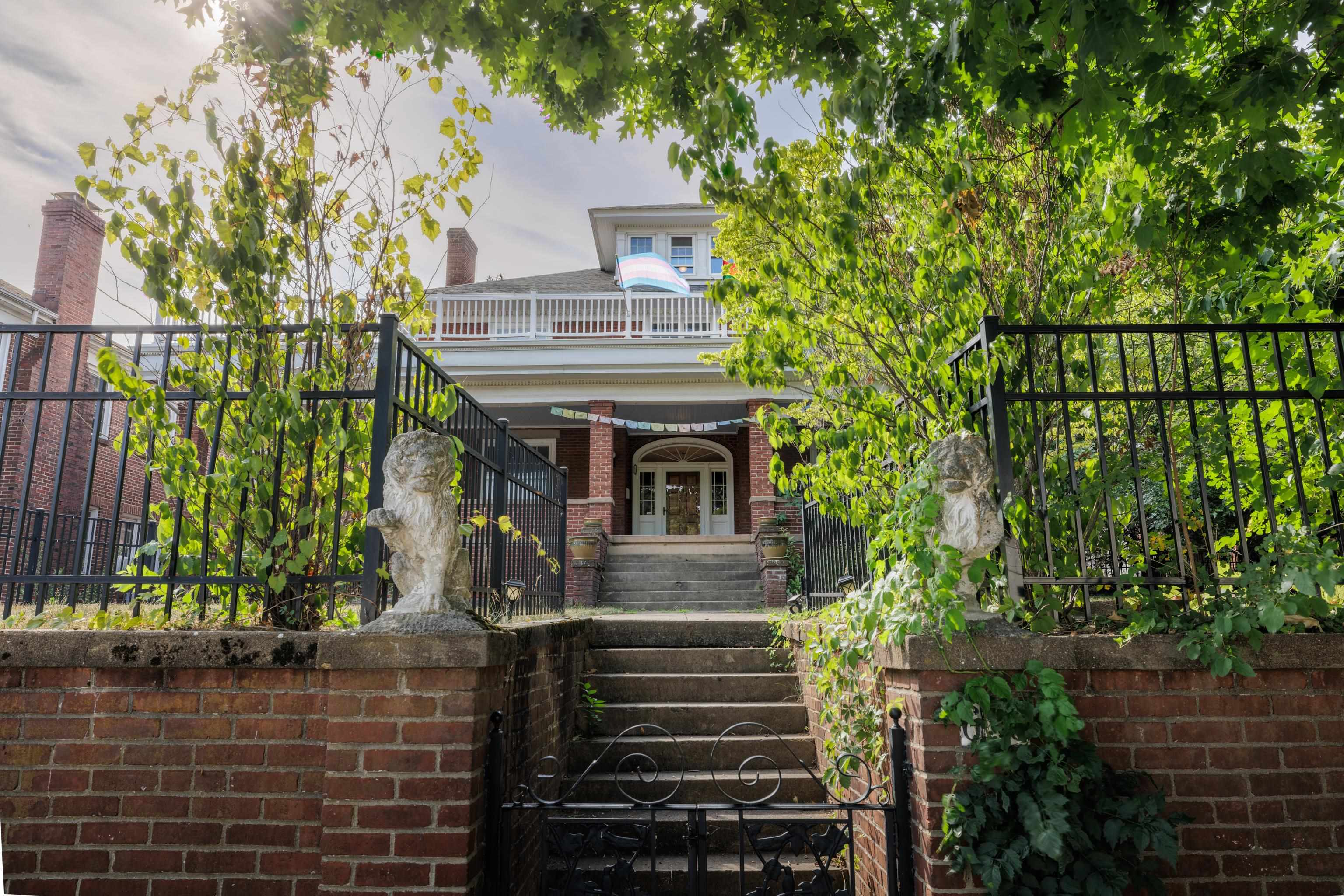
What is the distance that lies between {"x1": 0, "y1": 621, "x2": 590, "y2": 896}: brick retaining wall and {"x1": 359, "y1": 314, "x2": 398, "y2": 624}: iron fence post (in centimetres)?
29

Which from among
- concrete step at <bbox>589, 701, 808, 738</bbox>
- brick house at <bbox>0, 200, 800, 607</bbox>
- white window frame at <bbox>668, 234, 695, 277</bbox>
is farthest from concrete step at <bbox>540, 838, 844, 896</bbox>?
white window frame at <bbox>668, 234, 695, 277</bbox>

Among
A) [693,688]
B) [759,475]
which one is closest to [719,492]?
[759,475]

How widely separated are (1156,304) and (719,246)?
8.28 feet

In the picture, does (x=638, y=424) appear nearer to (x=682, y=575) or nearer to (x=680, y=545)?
(x=680, y=545)

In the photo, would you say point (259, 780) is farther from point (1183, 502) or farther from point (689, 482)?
point (689, 482)

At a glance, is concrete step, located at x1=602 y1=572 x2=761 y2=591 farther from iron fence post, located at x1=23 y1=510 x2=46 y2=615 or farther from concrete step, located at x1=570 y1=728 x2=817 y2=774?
concrete step, located at x1=570 y1=728 x2=817 y2=774

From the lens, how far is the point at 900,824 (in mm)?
2947

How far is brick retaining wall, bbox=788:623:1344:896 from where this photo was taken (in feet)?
9.27

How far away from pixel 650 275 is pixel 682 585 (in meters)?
6.44

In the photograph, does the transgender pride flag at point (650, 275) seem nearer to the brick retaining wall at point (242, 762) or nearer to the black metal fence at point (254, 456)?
the black metal fence at point (254, 456)

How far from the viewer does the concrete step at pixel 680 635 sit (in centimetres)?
601

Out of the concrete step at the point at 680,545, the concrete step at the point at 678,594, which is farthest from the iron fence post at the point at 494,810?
the concrete step at the point at 680,545

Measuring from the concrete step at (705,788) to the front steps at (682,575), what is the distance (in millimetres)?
6945

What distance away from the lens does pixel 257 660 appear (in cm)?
296
